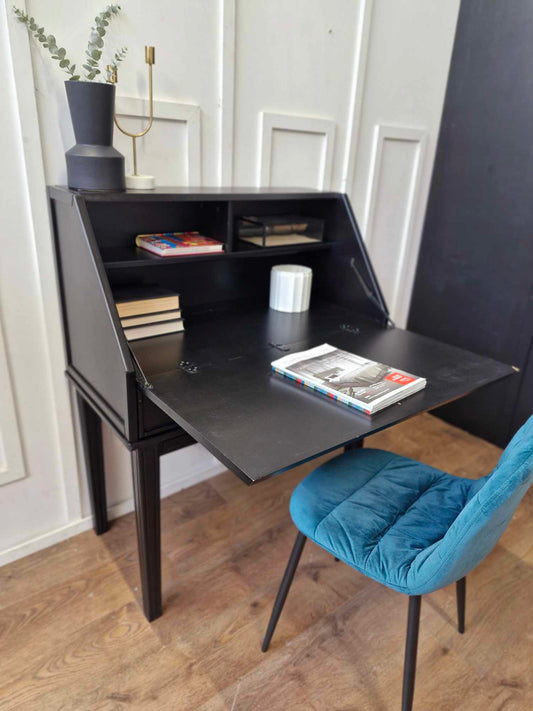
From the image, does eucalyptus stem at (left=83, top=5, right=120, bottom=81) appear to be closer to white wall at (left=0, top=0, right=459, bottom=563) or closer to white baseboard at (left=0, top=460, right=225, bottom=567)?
white wall at (left=0, top=0, right=459, bottom=563)

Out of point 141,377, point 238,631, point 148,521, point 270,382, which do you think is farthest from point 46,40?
point 238,631

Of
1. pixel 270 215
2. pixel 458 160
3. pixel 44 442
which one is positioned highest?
pixel 458 160

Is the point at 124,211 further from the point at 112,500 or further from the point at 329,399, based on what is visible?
the point at 112,500

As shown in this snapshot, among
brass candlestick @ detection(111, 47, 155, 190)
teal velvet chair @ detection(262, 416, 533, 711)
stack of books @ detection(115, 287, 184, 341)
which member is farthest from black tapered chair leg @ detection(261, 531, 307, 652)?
brass candlestick @ detection(111, 47, 155, 190)

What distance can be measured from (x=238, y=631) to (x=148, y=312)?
914mm

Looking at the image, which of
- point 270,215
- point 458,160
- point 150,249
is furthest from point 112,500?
point 458,160

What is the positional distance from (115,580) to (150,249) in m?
1.00

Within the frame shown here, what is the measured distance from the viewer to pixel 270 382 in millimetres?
1197

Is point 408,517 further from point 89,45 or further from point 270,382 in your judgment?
point 89,45

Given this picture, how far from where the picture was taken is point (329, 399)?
3.71ft

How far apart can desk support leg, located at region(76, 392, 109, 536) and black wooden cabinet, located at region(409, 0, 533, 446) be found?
1.66 metres

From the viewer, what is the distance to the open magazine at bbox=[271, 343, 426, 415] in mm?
1106

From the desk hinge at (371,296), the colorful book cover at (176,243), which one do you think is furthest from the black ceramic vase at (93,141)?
the desk hinge at (371,296)

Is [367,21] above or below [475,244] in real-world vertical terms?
above
